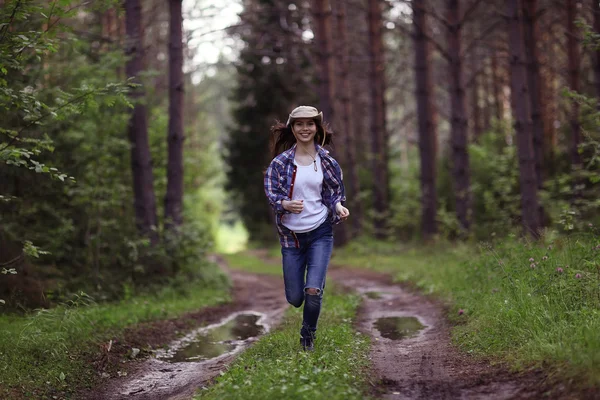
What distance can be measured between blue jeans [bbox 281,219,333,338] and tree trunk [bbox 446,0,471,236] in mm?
→ 11137

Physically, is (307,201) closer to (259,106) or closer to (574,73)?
(574,73)

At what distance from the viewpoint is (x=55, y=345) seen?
7.39 meters

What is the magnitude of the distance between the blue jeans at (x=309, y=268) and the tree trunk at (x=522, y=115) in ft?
24.7

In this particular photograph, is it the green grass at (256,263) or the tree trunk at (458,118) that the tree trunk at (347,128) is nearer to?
the green grass at (256,263)

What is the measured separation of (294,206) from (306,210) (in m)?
0.28

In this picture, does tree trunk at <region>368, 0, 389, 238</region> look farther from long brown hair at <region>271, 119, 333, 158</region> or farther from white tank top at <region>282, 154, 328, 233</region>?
white tank top at <region>282, 154, 328, 233</region>

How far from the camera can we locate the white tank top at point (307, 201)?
648 centimetres

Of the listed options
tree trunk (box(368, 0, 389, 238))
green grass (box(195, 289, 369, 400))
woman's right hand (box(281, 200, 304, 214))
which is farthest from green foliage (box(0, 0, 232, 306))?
tree trunk (box(368, 0, 389, 238))

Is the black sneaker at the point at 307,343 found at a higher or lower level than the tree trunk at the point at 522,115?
lower

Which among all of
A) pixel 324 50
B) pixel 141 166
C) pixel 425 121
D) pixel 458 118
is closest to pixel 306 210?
pixel 141 166

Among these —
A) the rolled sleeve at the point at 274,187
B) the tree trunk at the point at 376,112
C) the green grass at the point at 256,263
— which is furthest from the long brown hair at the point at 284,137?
the tree trunk at the point at 376,112

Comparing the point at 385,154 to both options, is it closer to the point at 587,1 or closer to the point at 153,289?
the point at 587,1

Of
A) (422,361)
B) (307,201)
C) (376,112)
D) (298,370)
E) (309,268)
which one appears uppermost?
(376,112)

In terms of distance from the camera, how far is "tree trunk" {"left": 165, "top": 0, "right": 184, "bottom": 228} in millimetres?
13992
